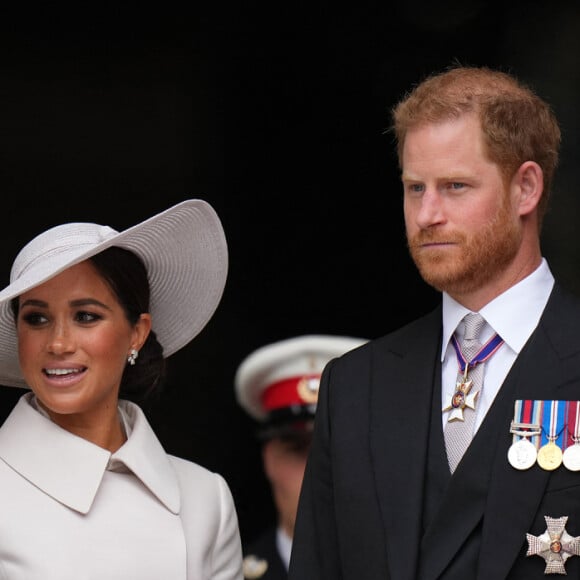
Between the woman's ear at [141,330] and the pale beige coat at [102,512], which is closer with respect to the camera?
the pale beige coat at [102,512]

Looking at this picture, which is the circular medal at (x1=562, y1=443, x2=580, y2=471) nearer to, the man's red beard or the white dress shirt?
the white dress shirt

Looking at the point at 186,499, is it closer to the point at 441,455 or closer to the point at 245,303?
the point at 441,455

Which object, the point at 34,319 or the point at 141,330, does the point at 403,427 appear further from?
the point at 34,319

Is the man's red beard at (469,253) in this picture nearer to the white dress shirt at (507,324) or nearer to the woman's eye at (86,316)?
the white dress shirt at (507,324)

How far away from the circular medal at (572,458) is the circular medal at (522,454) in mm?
66

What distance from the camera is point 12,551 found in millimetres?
3770

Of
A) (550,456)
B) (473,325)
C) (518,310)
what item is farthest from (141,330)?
(550,456)

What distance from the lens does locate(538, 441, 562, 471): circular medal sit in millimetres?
3668

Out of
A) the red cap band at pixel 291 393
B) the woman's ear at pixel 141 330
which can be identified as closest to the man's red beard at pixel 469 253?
the woman's ear at pixel 141 330

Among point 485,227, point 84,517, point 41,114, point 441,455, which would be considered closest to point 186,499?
point 84,517

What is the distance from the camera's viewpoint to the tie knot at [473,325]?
12.6 feet

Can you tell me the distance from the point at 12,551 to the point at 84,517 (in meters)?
0.20

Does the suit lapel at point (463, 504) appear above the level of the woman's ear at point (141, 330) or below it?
below

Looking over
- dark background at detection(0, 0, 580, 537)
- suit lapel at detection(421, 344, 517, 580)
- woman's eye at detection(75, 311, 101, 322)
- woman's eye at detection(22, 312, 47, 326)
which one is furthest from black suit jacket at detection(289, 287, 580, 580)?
dark background at detection(0, 0, 580, 537)
